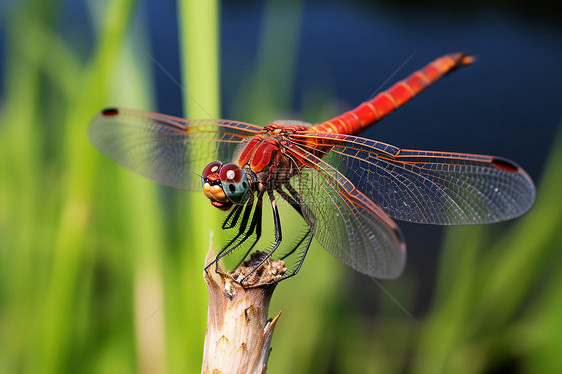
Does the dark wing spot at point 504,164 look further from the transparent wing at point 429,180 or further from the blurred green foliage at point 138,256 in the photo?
the blurred green foliage at point 138,256

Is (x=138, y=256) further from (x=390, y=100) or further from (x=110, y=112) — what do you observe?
(x=390, y=100)

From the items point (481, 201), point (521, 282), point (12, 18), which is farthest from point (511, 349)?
point (12, 18)

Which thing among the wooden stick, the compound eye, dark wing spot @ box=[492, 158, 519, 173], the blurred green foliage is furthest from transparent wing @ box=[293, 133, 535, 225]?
the wooden stick

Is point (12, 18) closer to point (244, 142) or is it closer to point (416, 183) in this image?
point (244, 142)

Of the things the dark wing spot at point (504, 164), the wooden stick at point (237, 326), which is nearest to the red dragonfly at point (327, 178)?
the dark wing spot at point (504, 164)

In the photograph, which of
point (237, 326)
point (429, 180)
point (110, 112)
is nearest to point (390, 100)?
point (429, 180)

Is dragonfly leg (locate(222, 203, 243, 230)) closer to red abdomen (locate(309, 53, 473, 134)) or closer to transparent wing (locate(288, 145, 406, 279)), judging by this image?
transparent wing (locate(288, 145, 406, 279))
